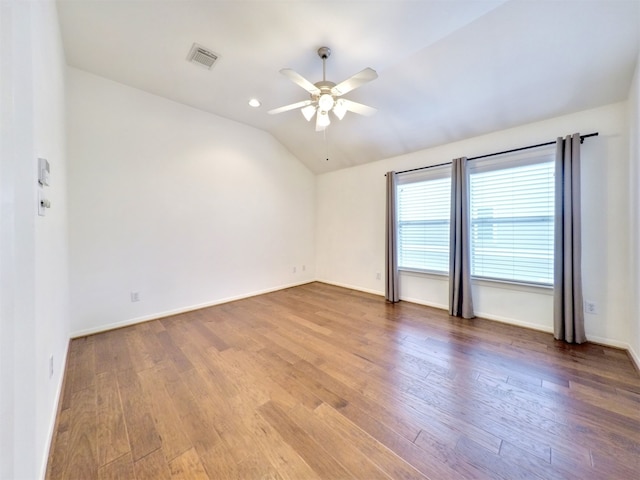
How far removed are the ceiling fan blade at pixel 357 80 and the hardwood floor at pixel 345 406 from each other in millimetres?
2422

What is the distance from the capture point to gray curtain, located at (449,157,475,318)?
Result: 10.7 ft

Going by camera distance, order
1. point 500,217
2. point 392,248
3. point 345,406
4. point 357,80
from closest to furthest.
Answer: point 345,406 < point 357,80 < point 500,217 < point 392,248

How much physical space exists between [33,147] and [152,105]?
2.41m

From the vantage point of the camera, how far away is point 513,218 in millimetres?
3027

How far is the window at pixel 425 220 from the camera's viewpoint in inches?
145

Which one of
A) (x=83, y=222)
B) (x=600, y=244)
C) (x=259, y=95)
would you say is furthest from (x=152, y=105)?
(x=600, y=244)

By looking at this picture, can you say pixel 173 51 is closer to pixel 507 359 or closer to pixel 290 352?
pixel 290 352

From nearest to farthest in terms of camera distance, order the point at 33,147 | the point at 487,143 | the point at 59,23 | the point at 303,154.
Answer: the point at 33,147 < the point at 59,23 < the point at 487,143 < the point at 303,154

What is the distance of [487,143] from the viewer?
10.5ft

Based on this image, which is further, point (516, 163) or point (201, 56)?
point (516, 163)

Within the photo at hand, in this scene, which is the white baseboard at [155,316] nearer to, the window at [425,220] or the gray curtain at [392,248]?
the gray curtain at [392,248]

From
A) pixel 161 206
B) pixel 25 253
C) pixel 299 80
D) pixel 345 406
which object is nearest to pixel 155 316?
pixel 161 206

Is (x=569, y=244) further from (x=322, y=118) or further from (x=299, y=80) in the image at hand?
(x=299, y=80)

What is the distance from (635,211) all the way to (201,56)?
447 cm
